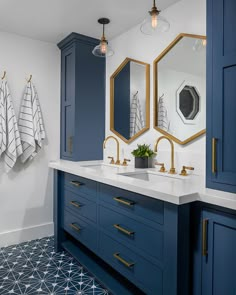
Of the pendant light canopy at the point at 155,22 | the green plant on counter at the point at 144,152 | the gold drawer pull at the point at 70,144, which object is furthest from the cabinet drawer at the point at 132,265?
the pendant light canopy at the point at 155,22

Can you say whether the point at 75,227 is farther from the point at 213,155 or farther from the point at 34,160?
the point at 213,155

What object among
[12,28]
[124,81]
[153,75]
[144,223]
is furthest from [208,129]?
[12,28]

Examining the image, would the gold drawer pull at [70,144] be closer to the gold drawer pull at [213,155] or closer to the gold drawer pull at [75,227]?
the gold drawer pull at [75,227]

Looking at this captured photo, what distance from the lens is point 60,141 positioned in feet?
9.78

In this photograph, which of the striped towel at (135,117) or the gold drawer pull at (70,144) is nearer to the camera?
the striped towel at (135,117)

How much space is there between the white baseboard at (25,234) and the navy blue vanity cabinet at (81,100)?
852mm

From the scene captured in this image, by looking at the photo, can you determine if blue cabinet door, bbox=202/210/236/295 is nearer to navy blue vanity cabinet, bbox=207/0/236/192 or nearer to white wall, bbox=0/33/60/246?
navy blue vanity cabinet, bbox=207/0/236/192

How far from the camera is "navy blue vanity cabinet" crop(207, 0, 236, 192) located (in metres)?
1.22

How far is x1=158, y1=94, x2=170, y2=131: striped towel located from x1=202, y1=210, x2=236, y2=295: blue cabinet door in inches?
Answer: 39.0

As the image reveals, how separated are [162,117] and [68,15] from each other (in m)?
1.24

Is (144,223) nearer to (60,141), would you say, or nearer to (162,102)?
(162,102)

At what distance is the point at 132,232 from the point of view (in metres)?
1.54

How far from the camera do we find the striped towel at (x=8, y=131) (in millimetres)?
2498

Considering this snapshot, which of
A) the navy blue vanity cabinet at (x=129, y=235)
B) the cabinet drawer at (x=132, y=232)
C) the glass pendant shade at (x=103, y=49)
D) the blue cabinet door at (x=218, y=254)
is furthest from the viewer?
the glass pendant shade at (x=103, y=49)
